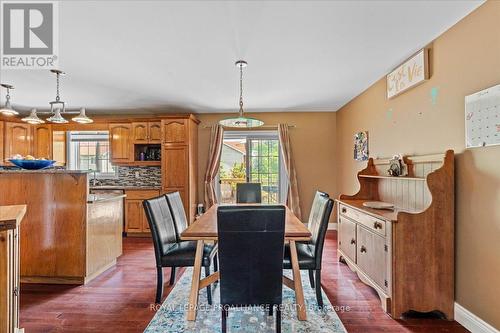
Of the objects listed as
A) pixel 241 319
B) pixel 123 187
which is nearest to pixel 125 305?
pixel 241 319

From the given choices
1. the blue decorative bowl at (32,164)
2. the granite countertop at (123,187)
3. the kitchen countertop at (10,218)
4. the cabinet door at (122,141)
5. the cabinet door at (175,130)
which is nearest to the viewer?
the kitchen countertop at (10,218)

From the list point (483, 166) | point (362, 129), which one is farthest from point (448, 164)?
point (362, 129)

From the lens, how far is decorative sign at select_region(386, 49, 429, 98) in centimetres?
255

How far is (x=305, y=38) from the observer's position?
241cm

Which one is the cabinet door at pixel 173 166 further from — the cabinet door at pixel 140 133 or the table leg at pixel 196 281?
the table leg at pixel 196 281

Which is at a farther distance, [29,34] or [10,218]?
[29,34]

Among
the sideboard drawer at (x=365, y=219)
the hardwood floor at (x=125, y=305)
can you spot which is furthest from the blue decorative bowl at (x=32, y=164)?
the sideboard drawer at (x=365, y=219)

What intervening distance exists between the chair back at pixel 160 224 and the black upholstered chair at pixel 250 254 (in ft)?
2.87

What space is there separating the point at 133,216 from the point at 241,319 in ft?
11.3

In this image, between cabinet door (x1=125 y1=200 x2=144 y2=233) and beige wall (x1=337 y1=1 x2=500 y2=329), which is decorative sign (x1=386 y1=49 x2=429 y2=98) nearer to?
beige wall (x1=337 y1=1 x2=500 y2=329)

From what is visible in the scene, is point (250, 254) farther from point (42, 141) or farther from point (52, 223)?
point (42, 141)

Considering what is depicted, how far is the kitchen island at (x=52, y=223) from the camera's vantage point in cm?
293

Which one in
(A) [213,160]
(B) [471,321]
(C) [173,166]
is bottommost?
(B) [471,321]

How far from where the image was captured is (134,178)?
5.41m
